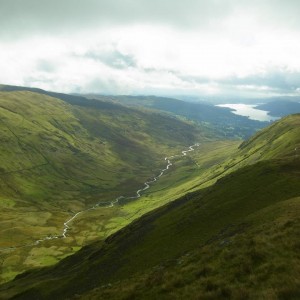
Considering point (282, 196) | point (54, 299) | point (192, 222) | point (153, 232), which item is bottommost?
point (54, 299)

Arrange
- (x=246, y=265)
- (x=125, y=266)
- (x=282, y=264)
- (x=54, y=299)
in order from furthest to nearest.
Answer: (x=54, y=299) → (x=125, y=266) → (x=246, y=265) → (x=282, y=264)

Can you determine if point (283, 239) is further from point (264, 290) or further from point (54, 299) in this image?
point (54, 299)

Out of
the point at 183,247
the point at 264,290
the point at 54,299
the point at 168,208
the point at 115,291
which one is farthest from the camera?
the point at 168,208

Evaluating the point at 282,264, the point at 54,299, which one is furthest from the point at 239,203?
the point at 282,264

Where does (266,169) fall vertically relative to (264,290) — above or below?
below

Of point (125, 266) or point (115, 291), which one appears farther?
point (125, 266)

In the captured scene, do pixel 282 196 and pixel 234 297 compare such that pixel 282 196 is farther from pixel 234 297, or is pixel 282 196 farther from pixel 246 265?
pixel 234 297

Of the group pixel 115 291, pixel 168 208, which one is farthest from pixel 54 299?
pixel 168 208
